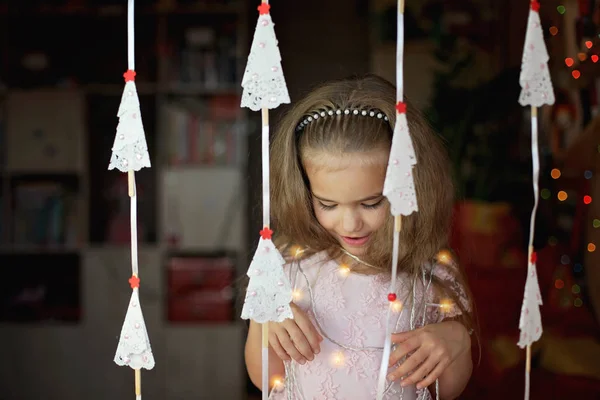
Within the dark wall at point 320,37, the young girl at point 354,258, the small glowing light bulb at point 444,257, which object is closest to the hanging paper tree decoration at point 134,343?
the young girl at point 354,258

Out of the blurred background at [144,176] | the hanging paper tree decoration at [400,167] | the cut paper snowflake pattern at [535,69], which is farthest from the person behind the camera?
the blurred background at [144,176]

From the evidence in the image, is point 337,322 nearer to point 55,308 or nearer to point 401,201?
point 401,201

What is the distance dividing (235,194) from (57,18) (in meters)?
1.14

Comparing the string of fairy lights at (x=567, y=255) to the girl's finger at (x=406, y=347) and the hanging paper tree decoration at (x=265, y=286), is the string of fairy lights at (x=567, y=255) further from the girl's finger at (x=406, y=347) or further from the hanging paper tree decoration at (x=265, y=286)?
the hanging paper tree decoration at (x=265, y=286)

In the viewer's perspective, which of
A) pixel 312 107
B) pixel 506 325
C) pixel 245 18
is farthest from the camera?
pixel 245 18

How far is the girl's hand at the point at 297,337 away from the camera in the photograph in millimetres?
1103

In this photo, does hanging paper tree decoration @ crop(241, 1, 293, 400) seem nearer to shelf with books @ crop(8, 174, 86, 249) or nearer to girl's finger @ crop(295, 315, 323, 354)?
girl's finger @ crop(295, 315, 323, 354)

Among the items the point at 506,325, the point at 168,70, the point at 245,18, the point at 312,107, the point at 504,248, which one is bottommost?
the point at 506,325

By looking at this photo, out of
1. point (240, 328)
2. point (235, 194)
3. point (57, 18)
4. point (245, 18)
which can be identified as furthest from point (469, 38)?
point (57, 18)

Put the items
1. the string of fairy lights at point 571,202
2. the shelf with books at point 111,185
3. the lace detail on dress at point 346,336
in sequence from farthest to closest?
the shelf with books at point 111,185 < the string of fairy lights at point 571,202 < the lace detail on dress at point 346,336

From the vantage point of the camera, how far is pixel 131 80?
0.92 metres

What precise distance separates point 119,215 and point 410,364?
2.46 metres

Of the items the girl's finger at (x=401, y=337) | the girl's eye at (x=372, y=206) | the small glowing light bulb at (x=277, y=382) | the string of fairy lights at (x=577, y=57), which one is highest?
the string of fairy lights at (x=577, y=57)

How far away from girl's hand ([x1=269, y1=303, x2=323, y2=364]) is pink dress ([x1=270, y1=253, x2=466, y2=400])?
4.9 inches
